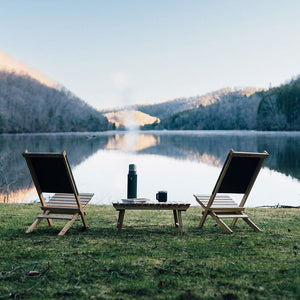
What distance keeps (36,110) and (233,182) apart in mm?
132632

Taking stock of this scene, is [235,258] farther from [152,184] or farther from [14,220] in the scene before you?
[152,184]

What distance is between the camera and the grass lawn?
9.67 feet

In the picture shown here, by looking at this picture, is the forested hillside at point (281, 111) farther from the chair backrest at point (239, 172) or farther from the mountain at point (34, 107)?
the chair backrest at point (239, 172)

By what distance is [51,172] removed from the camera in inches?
194

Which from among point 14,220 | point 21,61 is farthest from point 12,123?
point 14,220

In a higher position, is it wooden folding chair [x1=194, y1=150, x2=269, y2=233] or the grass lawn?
wooden folding chair [x1=194, y1=150, x2=269, y2=233]

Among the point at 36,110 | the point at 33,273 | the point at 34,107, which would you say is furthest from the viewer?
the point at 34,107

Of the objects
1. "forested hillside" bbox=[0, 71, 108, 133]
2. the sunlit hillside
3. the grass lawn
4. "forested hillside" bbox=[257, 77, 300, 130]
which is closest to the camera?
the grass lawn

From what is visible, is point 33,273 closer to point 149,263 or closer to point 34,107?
point 149,263

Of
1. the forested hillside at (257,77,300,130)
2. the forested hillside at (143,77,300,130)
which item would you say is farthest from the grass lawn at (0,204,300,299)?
the forested hillside at (143,77,300,130)

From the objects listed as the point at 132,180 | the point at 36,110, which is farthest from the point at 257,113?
the point at 132,180

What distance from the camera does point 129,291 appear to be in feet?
9.65

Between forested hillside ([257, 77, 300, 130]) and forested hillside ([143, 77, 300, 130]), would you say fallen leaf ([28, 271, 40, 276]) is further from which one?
forested hillside ([143, 77, 300, 130])

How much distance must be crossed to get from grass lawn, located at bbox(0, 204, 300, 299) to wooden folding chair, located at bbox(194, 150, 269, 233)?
28 centimetres
